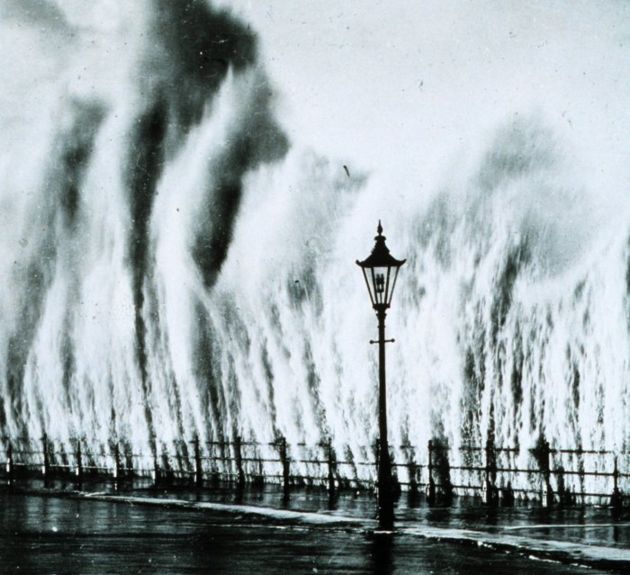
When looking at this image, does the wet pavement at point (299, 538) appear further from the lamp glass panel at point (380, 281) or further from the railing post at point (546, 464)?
the lamp glass panel at point (380, 281)

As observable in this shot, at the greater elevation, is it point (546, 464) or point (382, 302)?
point (382, 302)

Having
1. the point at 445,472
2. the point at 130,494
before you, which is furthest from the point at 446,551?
the point at 130,494

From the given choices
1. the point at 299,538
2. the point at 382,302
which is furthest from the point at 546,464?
the point at 299,538

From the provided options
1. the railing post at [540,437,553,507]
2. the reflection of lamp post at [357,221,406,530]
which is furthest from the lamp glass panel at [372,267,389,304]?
the railing post at [540,437,553,507]

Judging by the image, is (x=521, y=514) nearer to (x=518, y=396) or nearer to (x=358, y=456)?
(x=518, y=396)

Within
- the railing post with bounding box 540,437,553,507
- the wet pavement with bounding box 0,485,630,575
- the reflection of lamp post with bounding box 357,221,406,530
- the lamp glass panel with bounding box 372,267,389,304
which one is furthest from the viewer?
the railing post with bounding box 540,437,553,507

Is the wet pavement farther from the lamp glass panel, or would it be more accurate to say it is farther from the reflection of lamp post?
the lamp glass panel

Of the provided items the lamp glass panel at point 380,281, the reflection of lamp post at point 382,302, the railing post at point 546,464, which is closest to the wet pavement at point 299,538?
the railing post at point 546,464

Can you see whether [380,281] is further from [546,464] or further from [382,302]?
[546,464]
